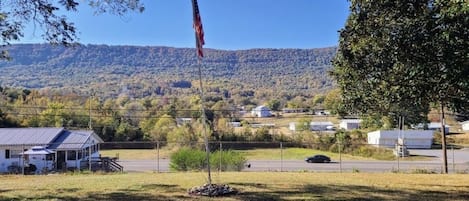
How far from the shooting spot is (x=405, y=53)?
11.0 m

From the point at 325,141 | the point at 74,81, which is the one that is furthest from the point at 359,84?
the point at 74,81

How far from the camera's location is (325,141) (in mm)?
60375

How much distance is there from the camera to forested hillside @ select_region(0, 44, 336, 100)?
141125 mm

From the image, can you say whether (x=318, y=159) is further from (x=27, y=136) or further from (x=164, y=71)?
(x=164, y=71)

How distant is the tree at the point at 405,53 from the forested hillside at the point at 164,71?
121124mm

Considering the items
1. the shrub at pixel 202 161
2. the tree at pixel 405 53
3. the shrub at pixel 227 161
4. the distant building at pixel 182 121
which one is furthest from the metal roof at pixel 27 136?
the distant building at pixel 182 121

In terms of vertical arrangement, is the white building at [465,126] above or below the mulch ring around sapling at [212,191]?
below

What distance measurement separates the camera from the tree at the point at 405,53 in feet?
33.5

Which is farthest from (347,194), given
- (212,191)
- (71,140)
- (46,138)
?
(46,138)

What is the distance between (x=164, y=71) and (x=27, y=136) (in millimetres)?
125429

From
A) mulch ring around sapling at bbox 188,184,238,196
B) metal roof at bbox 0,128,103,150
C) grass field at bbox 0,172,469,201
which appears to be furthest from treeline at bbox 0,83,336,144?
mulch ring around sapling at bbox 188,184,238,196

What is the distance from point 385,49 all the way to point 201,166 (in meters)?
15.2

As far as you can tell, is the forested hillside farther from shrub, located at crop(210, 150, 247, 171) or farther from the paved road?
shrub, located at crop(210, 150, 247, 171)

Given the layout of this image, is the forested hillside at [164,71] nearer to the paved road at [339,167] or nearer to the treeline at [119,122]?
the treeline at [119,122]
